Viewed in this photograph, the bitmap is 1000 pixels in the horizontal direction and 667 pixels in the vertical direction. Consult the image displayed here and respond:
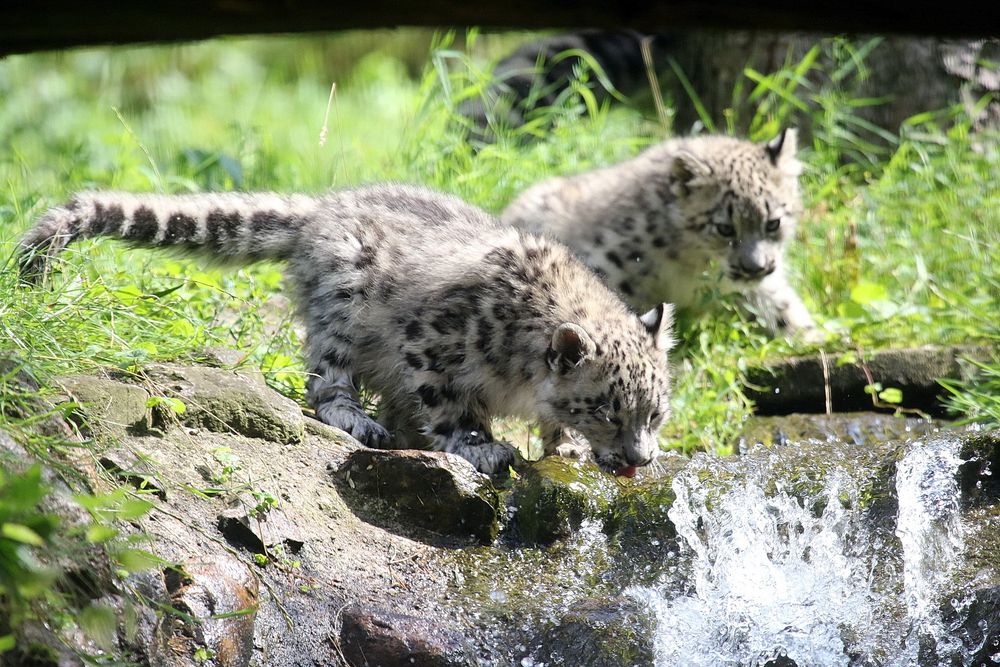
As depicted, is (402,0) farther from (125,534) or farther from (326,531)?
(326,531)

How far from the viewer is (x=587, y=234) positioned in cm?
763

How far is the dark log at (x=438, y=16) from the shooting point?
257 cm

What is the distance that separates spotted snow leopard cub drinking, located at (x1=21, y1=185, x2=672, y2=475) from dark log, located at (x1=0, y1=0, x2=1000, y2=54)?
2588mm

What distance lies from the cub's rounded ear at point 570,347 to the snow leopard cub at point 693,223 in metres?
2.12

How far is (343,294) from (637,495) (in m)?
1.71

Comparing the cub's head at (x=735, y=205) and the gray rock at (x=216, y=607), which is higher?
the cub's head at (x=735, y=205)

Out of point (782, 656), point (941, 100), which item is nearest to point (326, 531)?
point (782, 656)

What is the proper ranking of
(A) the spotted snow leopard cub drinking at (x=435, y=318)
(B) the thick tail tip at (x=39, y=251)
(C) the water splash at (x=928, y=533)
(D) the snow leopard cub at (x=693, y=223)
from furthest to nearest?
(D) the snow leopard cub at (x=693, y=223) < (A) the spotted snow leopard cub drinking at (x=435, y=318) < (B) the thick tail tip at (x=39, y=251) < (C) the water splash at (x=928, y=533)

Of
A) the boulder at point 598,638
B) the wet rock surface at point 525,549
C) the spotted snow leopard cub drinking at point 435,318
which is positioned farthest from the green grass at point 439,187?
the boulder at point 598,638

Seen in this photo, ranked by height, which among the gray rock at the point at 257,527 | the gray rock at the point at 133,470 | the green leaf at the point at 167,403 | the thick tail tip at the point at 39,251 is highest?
the thick tail tip at the point at 39,251

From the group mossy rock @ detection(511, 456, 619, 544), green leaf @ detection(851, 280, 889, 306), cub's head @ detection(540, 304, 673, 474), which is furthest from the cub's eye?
mossy rock @ detection(511, 456, 619, 544)

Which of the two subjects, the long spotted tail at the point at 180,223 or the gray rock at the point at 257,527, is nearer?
the gray rock at the point at 257,527

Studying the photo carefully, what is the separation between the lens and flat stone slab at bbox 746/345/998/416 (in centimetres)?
654

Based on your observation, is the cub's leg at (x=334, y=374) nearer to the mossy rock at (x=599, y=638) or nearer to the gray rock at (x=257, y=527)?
the gray rock at (x=257, y=527)
